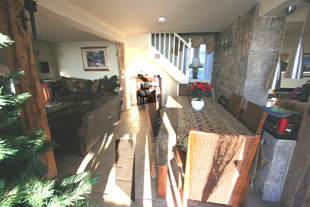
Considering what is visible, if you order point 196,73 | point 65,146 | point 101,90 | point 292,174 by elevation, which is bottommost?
point 65,146

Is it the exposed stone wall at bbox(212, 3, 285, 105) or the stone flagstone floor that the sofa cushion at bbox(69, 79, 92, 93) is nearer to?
the stone flagstone floor

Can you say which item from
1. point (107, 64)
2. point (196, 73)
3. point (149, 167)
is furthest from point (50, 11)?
point (196, 73)

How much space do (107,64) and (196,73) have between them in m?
3.23

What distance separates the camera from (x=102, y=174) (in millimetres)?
1902

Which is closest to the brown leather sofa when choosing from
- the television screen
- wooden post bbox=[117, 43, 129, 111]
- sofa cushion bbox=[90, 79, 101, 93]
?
wooden post bbox=[117, 43, 129, 111]

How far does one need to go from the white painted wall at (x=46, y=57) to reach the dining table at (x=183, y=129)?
5.67 m

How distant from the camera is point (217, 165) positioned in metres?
1.03

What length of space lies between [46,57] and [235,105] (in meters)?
6.63

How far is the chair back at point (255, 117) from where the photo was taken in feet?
4.37

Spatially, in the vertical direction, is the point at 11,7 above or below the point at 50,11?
below

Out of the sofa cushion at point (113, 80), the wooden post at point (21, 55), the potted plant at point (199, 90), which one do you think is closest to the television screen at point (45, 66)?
the sofa cushion at point (113, 80)

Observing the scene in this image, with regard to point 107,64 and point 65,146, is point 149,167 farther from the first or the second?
point 107,64

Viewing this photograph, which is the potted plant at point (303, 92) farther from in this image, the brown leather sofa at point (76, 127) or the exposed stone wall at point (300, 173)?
the brown leather sofa at point (76, 127)

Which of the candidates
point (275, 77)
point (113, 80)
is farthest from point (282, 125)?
point (113, 80)
